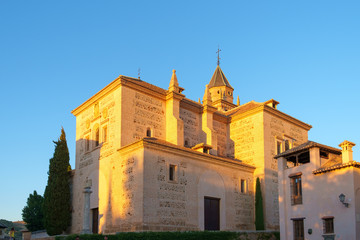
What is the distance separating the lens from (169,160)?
979 inches

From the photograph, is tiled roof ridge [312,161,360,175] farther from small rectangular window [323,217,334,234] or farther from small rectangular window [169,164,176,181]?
small rectangular window [169,164,176,181]

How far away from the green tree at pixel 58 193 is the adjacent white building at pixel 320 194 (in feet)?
54.9

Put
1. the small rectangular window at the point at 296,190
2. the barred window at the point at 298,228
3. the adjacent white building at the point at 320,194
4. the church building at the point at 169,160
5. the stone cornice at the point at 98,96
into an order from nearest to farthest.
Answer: the adjacent white building at the point at 320,194
the barred window at the point at 298,228
the small rectangular window at the point at 296,190
the church building at the point at 169,160
the stone cornice at the point at 98,96

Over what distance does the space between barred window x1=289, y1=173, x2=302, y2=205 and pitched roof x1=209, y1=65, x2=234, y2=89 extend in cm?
3525

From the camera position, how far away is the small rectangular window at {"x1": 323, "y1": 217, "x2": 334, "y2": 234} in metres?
19.5

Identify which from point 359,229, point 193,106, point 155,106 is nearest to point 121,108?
point 155,106

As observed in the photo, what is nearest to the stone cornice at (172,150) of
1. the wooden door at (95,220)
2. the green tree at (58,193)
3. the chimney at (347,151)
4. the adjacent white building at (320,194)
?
the wooden door at (95,220)

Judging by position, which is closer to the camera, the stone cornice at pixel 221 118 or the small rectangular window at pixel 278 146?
the small rectangular window at pixel 278 146

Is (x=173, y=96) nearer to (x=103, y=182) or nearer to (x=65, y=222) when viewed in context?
(x=103, y=182)

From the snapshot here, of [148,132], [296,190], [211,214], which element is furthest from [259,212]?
[148,132]

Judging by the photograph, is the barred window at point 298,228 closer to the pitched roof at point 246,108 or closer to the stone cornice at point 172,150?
the stone cornice at point 172,150

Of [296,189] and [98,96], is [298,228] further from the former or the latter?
[98,96]

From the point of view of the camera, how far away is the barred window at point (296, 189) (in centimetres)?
2200

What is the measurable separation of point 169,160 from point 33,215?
63.8 feet
